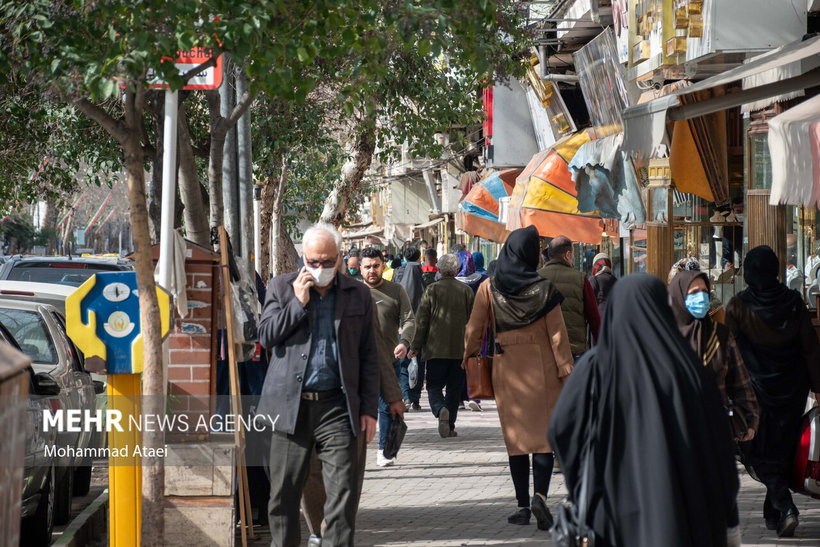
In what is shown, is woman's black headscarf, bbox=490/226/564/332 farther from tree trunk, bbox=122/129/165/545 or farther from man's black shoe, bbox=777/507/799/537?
tree trunk, bbox=122/129/165/545

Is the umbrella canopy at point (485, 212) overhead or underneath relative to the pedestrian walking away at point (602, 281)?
overhead

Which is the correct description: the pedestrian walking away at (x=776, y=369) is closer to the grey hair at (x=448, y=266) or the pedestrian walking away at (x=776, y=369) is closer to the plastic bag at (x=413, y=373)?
the grey hair at (x=448, y=266)

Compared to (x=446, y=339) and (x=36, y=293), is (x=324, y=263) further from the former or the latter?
(x=446, y=339)

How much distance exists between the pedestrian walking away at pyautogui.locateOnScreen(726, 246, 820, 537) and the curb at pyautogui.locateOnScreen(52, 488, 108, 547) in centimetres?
410

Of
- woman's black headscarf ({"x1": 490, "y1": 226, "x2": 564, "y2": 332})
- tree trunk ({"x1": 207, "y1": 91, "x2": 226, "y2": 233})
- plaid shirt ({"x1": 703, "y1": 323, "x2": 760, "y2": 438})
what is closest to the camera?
plaid shirt ({"x1": 703, "y1": 323, "x2": 760, "y2": 438})

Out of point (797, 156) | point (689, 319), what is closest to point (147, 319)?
point (689, 319)

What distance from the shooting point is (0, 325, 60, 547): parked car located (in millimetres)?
7363

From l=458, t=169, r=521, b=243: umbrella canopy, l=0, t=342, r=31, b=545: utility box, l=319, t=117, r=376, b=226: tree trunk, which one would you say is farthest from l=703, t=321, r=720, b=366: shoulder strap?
l=458, t=169, r=521, b=243: umbrella canopy

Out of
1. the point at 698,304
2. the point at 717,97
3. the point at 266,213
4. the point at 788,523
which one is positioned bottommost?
the point at 788,523

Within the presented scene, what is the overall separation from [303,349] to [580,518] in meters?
2.19

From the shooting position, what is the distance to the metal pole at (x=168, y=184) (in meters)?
6.35

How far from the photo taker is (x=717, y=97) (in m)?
9.34

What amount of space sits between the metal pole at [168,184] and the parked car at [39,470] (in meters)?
1.28

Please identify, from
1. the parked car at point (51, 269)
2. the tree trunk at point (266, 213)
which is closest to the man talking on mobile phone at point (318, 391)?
the parked car at point (51, 269)
